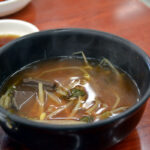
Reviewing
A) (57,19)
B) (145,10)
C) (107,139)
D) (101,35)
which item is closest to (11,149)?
(107,139)

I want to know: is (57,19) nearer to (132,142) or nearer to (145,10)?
(145,10)

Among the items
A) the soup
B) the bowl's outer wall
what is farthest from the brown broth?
the bowl's outer wall

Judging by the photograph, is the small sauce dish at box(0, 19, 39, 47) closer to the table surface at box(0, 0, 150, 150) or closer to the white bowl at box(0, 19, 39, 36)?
the white bowl at box(0, 19, 39, 36)

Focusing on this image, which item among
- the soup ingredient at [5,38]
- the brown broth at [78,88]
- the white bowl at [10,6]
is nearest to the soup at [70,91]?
the brown broth at [78,88]

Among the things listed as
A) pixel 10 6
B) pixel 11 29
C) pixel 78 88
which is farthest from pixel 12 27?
pixel 78 88

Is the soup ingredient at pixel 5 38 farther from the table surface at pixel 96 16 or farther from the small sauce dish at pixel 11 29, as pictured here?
the table surface at pixel 96 16

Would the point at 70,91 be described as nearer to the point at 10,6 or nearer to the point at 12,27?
the point at 12,27
